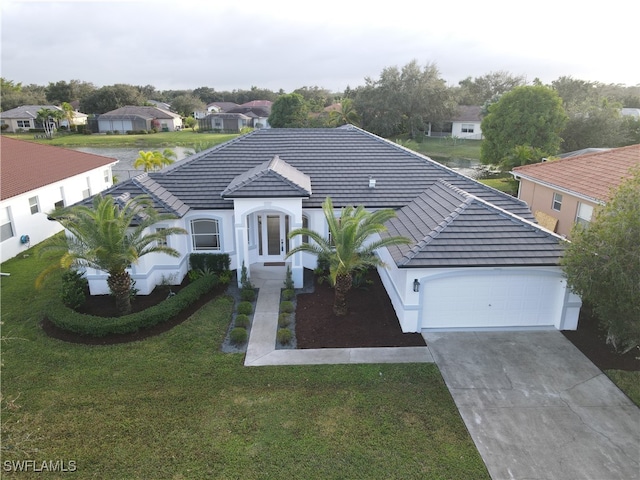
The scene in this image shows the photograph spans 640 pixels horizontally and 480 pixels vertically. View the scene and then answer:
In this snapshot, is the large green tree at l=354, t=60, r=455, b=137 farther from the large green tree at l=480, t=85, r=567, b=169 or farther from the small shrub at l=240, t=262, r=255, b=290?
the small shrub at l=240, t=262, r=255, b=290

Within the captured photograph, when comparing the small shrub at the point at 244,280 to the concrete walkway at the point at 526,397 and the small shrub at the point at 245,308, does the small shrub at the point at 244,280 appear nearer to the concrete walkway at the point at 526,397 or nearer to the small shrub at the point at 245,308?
the small shrub at the point at 245,308

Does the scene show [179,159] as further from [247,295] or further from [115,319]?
[115,319]

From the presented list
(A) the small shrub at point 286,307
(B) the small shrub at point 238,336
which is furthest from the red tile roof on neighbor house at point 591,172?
(B) the small shrub at point 238,336

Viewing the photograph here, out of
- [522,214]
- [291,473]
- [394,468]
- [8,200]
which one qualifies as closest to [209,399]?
[291,473]

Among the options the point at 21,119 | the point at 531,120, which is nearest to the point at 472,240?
the point at 531,120

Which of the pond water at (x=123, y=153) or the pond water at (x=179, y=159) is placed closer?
the pond water at (x=179, y=159)

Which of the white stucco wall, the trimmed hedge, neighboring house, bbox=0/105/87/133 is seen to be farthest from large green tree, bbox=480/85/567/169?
neighboring house, bbox=0/105/87/133

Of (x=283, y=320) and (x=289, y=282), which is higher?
(x=289, y=282)
